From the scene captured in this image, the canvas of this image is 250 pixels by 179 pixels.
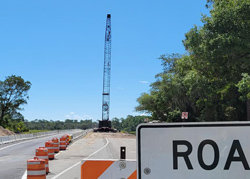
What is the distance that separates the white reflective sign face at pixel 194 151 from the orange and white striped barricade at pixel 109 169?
0.51 metres

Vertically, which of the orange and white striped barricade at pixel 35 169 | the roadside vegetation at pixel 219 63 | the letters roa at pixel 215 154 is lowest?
the orange and white striped barricade at pixel 35 169

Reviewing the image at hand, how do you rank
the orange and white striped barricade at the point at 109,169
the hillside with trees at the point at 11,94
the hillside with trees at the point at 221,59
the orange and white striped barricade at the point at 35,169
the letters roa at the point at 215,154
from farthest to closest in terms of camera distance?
the hillside with trees at the point at 11,94 → the hillside with trees at the point at 221,59 → the orange and white striped barricade at the point at 35,169 → the orange and white striped barricade at the point at 109,169 → the letters roa at the point at 215,154

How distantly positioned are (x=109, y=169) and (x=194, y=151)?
96cm

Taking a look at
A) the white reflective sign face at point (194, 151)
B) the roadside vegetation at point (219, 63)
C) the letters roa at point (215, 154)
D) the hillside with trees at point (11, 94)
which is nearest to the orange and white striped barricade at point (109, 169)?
the white reflective sign face at point (194, 151)

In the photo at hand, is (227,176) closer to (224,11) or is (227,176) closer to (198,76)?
(224,11)

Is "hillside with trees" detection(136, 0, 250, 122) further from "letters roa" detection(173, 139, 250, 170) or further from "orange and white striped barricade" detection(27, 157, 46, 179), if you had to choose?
"letters roa" detection(173, 139, 250, 170)

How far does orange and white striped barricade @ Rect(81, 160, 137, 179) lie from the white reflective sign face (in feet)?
1.68

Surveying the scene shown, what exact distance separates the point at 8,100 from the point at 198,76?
55.5 meters

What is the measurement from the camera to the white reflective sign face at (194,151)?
227 centimetres

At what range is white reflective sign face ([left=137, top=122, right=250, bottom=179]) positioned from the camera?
7.45ft

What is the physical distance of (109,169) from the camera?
296 centimetres

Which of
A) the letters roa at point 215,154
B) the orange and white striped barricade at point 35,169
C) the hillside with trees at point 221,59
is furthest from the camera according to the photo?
the hillside with trees at point 221,59

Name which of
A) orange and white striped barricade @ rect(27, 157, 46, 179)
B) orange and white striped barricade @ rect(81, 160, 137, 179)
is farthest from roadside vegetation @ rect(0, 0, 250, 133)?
orange and white striped barricade @ rect(81, 160, 137, 179)

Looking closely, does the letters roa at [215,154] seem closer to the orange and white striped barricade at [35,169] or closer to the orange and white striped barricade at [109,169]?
the orange and white striped barricade at [109,169]
